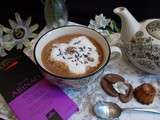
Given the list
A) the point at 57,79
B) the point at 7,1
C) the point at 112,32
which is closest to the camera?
the point at 57,79

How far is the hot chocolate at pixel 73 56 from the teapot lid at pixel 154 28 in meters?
0.11

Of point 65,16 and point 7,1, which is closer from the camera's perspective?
point 65,16

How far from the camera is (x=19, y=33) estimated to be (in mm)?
751

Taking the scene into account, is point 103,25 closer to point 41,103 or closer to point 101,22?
point 101,22

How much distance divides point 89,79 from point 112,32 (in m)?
0.23

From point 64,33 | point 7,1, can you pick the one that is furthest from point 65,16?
point 7,1

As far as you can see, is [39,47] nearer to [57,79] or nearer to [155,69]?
[57,79]

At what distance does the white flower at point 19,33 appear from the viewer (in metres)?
0.75

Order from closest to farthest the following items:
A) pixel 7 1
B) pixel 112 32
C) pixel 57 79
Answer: pixel 57 79, pixel 112 32, pixel 7 1

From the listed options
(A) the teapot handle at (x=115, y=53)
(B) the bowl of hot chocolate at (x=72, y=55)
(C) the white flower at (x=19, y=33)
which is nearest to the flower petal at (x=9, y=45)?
(C) the white flower at (x=19, y=33)

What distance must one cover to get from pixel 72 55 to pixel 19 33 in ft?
0.66

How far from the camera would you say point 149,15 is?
963 mm

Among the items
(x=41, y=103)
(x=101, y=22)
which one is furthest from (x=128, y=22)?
(x=41, y=103)

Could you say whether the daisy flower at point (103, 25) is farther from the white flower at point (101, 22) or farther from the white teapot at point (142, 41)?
the white teapot at point (142, 41)
